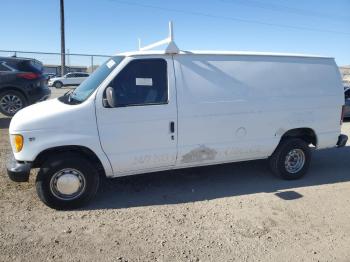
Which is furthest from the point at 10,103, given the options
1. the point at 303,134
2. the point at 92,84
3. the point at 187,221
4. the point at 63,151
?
the point at 303,134

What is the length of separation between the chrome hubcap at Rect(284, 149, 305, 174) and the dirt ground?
0.84 feet

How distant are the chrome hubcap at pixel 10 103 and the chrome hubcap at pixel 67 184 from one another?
669cm

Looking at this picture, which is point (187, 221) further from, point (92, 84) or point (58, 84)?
point (58, 84)

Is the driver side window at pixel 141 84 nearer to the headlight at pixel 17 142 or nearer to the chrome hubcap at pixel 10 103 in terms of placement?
the headlight at pixel 17 142

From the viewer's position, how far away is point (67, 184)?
176 inches

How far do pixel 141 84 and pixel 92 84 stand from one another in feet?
2.24

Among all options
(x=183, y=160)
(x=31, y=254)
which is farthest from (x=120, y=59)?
(x=31, y=254)

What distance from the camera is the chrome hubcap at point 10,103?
10.2 meters

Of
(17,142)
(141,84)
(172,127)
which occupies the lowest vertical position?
(17,142)

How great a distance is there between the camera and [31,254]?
11.5ft

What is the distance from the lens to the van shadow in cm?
495

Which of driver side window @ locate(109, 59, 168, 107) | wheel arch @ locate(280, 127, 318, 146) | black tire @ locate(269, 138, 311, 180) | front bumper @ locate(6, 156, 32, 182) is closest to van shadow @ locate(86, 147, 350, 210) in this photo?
black tire @ locate(269, 138, 311, 180)

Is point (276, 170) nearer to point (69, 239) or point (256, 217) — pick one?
point (256, 217)

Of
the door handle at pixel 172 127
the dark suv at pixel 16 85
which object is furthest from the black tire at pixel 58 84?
the door handle at pixel 172 127
